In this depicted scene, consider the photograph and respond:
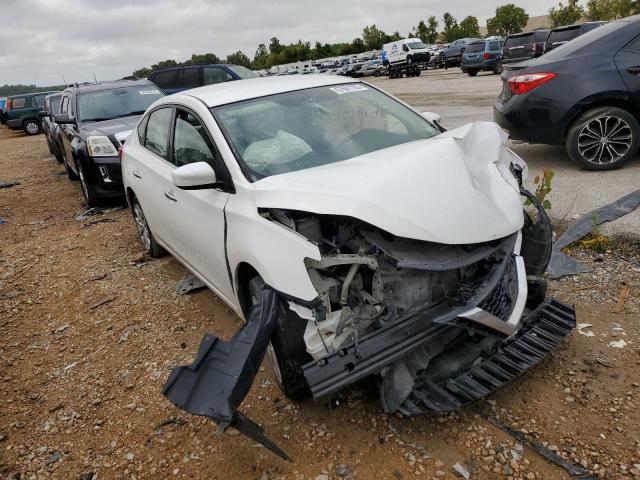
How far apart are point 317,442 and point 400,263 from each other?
103 cm

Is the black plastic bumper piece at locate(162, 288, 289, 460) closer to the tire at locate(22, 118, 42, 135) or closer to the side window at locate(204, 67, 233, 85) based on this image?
the side window at locate(204, 67, 233, 85)

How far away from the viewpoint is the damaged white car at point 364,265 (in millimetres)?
2291

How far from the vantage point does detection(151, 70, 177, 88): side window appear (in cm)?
1331

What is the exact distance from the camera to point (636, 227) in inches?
164

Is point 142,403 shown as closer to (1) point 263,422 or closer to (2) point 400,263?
(1) point 263,422

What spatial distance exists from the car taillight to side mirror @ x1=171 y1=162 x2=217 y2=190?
14.8ft

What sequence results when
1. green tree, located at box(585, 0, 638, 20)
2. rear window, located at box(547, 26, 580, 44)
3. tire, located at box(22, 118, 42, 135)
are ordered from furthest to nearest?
green tree, located at box(585, 0, 638, 20) < tire, located at box(22, 118, 42, 135) < rear window, located at box(547, 26, 580, 44)

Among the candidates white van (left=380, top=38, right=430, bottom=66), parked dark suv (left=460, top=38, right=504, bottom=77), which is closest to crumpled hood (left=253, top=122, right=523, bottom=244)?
parked dark suv (left=460, top=38, right=504, bottom=77)

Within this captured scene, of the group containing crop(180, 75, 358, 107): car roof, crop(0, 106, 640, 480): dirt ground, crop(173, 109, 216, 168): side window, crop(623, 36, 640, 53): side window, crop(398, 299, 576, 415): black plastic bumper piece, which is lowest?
crop(0, 106, 640, 480): dirt ground

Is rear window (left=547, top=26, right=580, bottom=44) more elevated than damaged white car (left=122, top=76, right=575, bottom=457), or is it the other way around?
rear window (left=547, top=26, right=580, bottom=44)

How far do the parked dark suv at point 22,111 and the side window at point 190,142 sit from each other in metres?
22.7

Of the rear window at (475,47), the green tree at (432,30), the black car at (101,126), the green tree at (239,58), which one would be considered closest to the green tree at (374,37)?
the green tree at (432,30)

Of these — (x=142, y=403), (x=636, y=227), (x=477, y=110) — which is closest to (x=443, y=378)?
(x=142, y=403)

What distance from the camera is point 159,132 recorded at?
418 cm
